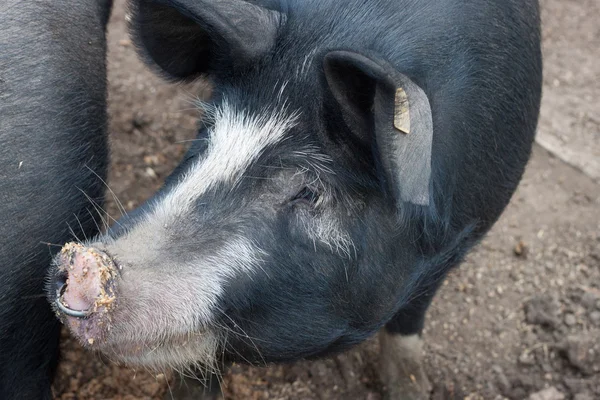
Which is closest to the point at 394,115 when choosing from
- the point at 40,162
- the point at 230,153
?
the point at 230,153

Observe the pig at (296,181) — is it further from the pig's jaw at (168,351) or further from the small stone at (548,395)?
the small stone at (548,395)

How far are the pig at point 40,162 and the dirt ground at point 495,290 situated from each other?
0.49 m

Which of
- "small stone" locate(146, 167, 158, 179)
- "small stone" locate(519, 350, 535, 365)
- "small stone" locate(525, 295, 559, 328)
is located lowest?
"small stone" locate(519, 350, 535, 365)

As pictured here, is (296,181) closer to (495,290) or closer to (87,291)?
(87,291)

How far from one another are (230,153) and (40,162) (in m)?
0.68

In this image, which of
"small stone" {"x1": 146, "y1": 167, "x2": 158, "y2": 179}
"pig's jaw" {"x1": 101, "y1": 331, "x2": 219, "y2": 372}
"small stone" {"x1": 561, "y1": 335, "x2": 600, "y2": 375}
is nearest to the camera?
"pig's jaw" {"x1": 101, "y1": 331, "x2": 219, "y2": 372}

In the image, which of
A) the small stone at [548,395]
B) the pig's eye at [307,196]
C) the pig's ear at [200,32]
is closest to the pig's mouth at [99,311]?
the pig's eye at [307,196]

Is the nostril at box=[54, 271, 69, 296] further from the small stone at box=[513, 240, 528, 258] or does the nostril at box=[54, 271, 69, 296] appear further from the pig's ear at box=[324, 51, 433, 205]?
the small stone at box=[513, 240, 528, 258]

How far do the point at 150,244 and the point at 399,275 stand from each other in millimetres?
889

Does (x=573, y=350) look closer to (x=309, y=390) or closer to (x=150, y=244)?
(x=309, y=390)

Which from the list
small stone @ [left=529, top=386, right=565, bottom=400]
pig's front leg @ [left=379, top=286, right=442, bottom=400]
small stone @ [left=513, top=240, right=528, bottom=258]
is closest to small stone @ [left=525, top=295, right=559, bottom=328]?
small stone @ [left=513, top=240, right=528, bottom=258]

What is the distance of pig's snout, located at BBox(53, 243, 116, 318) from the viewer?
201 cm

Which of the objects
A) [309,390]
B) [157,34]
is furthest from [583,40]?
[157,34]

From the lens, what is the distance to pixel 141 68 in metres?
4.79
